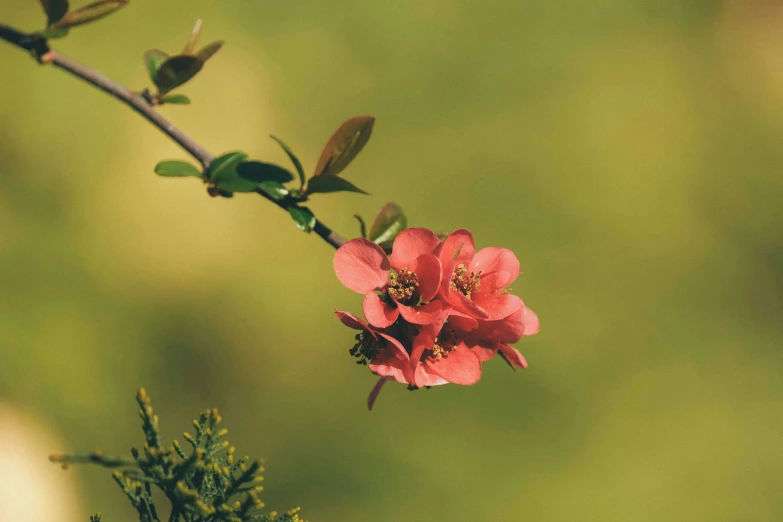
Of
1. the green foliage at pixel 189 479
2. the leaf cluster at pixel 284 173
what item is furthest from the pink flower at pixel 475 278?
the green foliage at pixel 189 479

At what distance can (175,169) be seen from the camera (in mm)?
576

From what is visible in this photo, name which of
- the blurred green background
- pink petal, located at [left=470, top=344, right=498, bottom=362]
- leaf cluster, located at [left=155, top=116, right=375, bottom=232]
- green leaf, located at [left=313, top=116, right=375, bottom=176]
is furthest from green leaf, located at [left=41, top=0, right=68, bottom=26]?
the blurred green background

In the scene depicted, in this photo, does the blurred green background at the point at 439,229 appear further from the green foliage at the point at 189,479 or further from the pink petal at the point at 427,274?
the pink petal at the point at 427,274

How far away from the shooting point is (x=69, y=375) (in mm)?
1449

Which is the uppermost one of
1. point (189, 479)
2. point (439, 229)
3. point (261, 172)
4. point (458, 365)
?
point (439, 229)

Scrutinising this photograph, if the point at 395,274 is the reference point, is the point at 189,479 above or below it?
below

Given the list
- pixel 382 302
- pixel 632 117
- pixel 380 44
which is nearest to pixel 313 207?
pixel 380 44

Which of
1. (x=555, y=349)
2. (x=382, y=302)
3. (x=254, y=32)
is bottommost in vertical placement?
(x=382, y=302)

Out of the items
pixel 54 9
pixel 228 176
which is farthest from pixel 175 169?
pixel 54 9

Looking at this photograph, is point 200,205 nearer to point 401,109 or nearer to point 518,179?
point 401,109

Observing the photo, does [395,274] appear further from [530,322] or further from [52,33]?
[52,33]

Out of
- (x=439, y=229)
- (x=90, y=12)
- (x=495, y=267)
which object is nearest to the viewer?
(x=90, y=12)

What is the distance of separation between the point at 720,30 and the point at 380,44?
38.6 inches

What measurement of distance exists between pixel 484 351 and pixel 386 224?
0.57 ft
